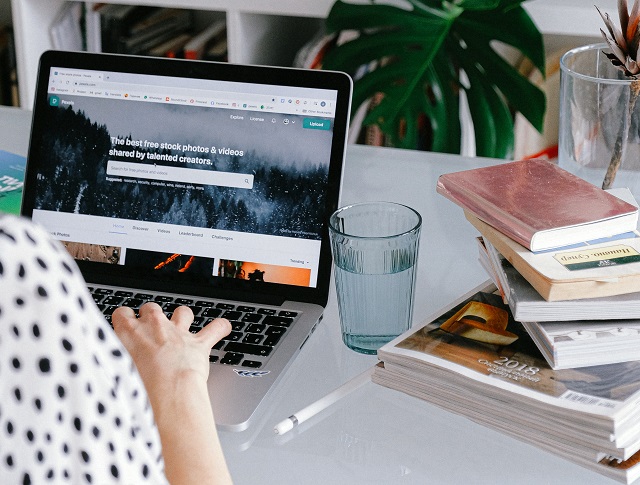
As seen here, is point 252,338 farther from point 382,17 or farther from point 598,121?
point 382,17

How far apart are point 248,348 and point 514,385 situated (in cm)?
28

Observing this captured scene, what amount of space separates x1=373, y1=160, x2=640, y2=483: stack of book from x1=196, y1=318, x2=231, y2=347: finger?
16 cm

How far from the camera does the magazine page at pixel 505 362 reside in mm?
689

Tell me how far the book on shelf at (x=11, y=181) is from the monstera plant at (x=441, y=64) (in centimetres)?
70

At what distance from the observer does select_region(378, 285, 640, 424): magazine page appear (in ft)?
2.26

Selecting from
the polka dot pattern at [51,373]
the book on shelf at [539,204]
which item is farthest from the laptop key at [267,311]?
the polka dot pattern at [51,373]

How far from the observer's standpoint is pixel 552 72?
2.12 m

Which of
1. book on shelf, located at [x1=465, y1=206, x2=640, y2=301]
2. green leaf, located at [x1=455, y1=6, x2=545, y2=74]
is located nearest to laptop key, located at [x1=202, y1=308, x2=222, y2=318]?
book on shelf, located at [x1=465, y1=206, x2=640, y2=301]

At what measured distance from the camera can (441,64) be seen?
177 centimetres

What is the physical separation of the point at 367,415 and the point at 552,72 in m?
1.55

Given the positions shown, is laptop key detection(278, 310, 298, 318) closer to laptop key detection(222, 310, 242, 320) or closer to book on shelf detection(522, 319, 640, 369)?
laptop key detection(222, 310, 242, 320)

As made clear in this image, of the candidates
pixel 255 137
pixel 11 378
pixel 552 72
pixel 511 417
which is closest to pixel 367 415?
pixel 511 417

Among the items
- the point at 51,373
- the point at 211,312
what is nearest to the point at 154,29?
the point at 211,312

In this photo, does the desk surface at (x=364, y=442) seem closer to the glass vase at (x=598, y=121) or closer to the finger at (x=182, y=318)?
the finger at (x=182, y=318)
